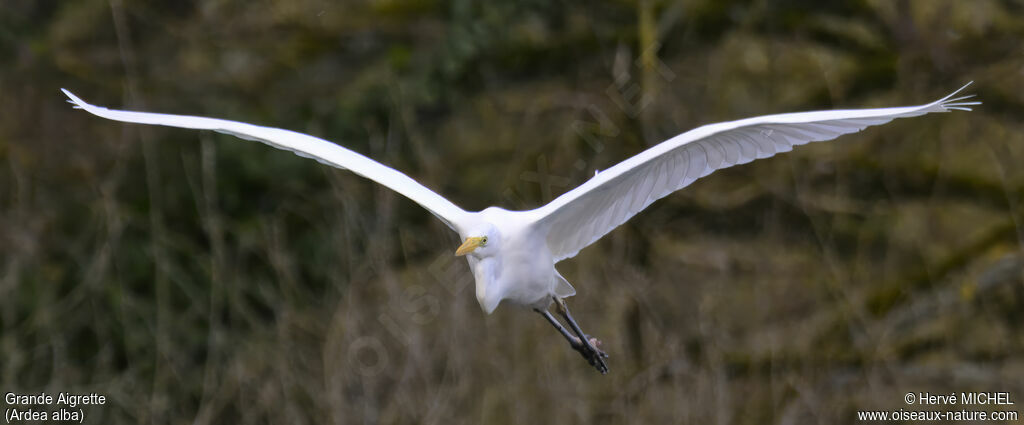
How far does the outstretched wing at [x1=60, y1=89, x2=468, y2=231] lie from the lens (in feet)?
9.66

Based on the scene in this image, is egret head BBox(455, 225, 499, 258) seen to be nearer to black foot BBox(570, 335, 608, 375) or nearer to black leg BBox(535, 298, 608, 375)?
black leg BBox(535, 298, 608, 375)

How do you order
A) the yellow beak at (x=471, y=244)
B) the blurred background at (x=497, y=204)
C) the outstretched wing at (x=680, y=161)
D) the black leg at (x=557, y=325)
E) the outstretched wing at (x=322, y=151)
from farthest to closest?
the blurred background at (x=497, y=204) < the black leg at (x=557, y=325) < the outstretched wing at (x=322, y=151) < the yellow beak at (x=471, y=244) < the outstretched wing at (x=680, y=161)

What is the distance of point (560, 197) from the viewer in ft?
9.43

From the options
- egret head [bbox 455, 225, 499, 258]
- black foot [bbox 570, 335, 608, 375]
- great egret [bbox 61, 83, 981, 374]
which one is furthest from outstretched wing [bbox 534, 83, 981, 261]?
black foot [bbox 570, 335, 608, 375]

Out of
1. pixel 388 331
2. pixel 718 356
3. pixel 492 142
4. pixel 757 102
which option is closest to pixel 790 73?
pixel 757 102

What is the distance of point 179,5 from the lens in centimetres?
558

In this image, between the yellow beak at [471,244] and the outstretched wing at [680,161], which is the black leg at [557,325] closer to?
the outstretched wing at [680,161]

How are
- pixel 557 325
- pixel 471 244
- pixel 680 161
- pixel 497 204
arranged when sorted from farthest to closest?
pixel 497 204
pixel 557 325
pixel 680 161
pixel 471 244

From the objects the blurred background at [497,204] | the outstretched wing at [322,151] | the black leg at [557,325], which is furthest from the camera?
the blurred background at [497,204]

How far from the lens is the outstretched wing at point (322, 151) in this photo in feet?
9.66

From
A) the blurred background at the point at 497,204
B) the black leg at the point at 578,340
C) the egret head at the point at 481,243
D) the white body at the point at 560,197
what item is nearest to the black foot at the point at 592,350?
the black leg at the point at 578,340

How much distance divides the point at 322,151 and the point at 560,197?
2.21ft

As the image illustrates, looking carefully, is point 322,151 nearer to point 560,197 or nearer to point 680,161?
point 560,197

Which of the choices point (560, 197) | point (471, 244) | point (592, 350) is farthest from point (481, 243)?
point (592, 350)
